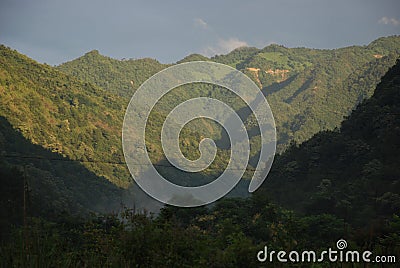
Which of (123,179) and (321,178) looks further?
(123,179)

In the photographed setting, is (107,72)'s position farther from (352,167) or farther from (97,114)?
(352,167)

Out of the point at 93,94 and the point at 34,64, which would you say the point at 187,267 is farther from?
the point at 93,94

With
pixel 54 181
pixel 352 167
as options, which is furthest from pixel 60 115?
pixel 352 167

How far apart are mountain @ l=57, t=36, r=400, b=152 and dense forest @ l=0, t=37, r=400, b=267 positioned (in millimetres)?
708

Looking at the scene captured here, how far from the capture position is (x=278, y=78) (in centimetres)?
14662

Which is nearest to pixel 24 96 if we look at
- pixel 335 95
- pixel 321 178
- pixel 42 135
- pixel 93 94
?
pixel 42 135

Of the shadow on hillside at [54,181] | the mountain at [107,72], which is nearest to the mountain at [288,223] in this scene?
the shadow on hillside at [54,181]

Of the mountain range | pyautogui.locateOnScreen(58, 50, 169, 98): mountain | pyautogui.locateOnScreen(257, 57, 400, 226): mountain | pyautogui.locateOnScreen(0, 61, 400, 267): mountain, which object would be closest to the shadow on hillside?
the mountain range

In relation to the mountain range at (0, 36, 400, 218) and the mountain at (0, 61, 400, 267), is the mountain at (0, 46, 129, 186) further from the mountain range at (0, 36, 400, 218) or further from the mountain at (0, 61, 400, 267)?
the mountain at (0, 61, 400, 267)

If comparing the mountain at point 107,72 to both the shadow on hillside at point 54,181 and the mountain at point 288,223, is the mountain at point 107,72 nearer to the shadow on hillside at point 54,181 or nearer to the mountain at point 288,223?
the shadow on hillside at point 54,181

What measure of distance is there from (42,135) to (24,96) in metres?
4.41

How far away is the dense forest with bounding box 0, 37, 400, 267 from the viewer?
4.71 metres

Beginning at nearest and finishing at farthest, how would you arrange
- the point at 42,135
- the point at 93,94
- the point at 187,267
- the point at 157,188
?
the point at 187,267
the point at 42,135
the point at 157,188
the point at 93,94

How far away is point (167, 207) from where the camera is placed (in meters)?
15.2
